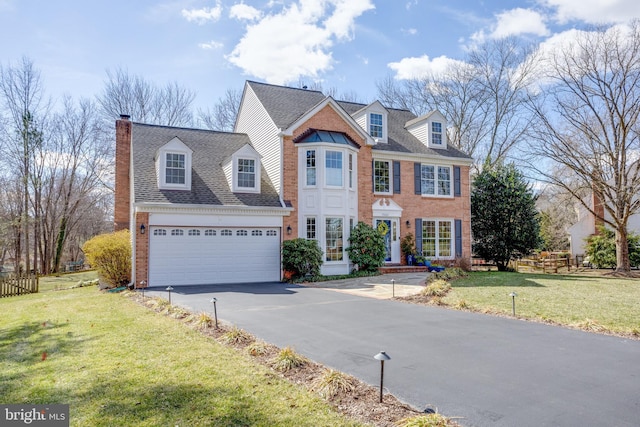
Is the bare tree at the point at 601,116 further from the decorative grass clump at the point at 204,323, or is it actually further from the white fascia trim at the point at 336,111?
the decorative grass clump at the point at 204,323

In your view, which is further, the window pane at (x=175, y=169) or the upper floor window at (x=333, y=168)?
the upper floor window at (x=333, y=168)

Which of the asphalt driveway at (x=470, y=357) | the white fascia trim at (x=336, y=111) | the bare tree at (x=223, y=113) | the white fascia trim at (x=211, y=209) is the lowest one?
the asphalt driveway at (x=470, y=357)

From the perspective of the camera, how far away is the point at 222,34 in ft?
47.7

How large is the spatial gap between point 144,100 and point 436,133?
82.5ft

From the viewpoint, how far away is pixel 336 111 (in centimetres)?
1848

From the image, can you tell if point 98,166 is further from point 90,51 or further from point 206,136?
point 90,51

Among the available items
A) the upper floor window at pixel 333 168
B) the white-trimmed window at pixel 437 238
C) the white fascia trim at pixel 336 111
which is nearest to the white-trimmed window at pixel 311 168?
the upper floor window at pixel 333 168

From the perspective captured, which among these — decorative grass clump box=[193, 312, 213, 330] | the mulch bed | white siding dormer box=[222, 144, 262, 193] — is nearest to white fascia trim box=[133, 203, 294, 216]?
white siding dormer box=[222, 144, 262, 193]

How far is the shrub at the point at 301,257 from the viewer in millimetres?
16484

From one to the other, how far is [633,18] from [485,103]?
45.5 feet

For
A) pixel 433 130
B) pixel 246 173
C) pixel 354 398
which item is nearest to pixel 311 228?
pixel 246 173

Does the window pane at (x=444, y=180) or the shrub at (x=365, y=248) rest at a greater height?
the window pane at (x=444, y=180)

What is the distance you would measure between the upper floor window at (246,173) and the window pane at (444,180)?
9.90 m

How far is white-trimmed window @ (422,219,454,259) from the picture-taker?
68.7ft
